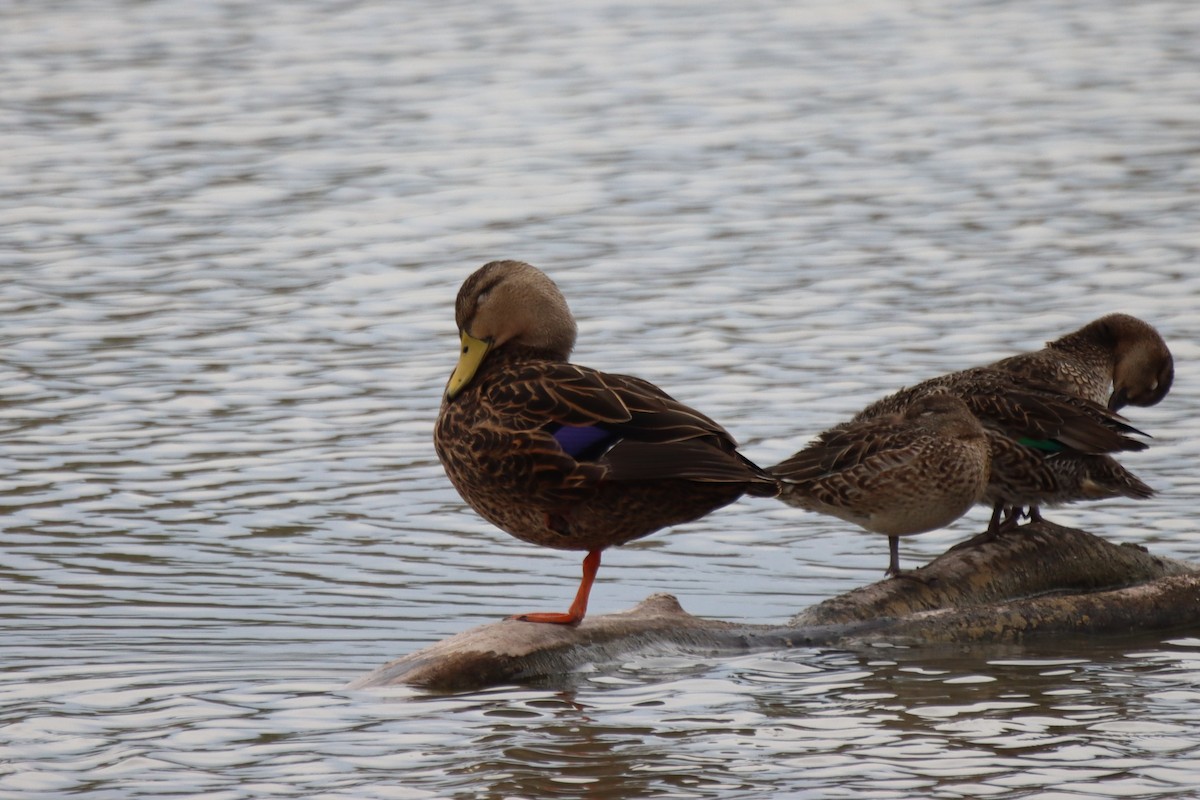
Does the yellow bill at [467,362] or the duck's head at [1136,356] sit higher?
the yellow bill at [467,362]

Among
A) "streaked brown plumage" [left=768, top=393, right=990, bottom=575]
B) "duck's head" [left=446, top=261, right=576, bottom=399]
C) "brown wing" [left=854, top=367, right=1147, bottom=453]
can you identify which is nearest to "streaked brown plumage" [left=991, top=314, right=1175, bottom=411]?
"brown wing" [left=854, top=367, right=1147, bottom=453]

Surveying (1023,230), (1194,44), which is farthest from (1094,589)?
(1194,44)

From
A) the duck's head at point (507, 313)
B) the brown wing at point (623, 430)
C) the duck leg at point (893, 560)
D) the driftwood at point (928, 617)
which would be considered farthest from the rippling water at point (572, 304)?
the duck's head at point (507, 313)

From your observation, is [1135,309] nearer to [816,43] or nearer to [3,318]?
[3,318]

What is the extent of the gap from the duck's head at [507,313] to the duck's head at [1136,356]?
306 cm

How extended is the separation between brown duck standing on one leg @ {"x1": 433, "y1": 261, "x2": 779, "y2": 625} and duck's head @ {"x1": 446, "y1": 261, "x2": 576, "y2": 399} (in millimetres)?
145

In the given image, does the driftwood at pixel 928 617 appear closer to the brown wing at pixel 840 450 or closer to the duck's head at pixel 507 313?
the brown wing at pixel 840 450

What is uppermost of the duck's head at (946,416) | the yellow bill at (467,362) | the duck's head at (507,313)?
the duck's head at (507,313)

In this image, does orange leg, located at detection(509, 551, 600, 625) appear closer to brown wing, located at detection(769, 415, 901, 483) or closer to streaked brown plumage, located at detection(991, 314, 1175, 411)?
brown wing, located at detection(769, 415, 901, 483)

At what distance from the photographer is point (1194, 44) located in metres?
22.5

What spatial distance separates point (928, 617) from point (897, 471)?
1.82 feet

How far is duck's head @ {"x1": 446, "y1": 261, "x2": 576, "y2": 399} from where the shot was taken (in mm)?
7164

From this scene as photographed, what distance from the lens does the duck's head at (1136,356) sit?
8.98m

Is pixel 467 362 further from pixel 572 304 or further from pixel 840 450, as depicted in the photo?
pixel 572 304
